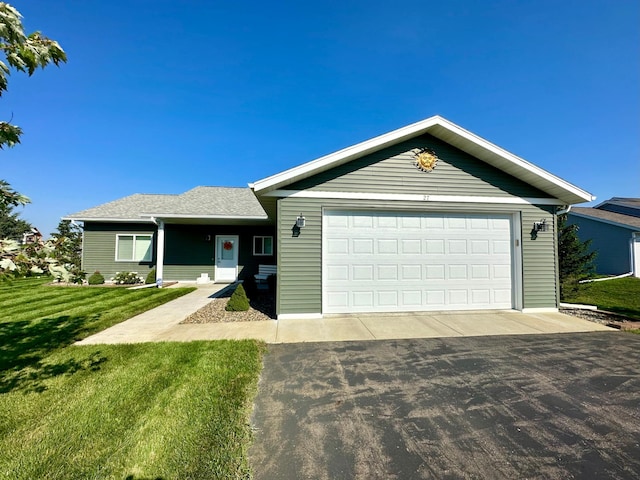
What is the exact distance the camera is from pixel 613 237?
16234 millimetres

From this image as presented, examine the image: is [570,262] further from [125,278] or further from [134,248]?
[134,248]

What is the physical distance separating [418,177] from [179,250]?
11471 millimetres

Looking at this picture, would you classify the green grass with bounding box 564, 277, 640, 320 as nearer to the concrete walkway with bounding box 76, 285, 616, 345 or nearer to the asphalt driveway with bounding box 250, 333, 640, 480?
the concrete walkway with bounding box 76, 285, 616, 345

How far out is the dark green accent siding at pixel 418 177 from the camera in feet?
22.0

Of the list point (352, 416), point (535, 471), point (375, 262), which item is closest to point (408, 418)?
point (352, 416)

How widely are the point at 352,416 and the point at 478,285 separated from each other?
5.92 metres

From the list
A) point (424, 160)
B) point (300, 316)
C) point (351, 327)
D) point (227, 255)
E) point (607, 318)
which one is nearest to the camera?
point (351, 327)

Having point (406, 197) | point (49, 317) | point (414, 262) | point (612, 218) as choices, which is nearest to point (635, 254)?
point (612, 218)

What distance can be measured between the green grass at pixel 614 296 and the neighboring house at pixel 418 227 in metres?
2.93

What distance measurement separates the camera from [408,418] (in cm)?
268

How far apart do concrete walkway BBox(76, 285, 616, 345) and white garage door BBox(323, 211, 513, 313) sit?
0.37 m

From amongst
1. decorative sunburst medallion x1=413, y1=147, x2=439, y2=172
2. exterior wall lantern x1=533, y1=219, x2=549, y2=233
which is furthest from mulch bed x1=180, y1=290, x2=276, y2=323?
exterior wall lantern x1=533, y1=219, x2=549, y2=233

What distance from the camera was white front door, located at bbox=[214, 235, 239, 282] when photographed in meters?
13.2

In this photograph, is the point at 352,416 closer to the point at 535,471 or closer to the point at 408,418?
the point at 408,418
